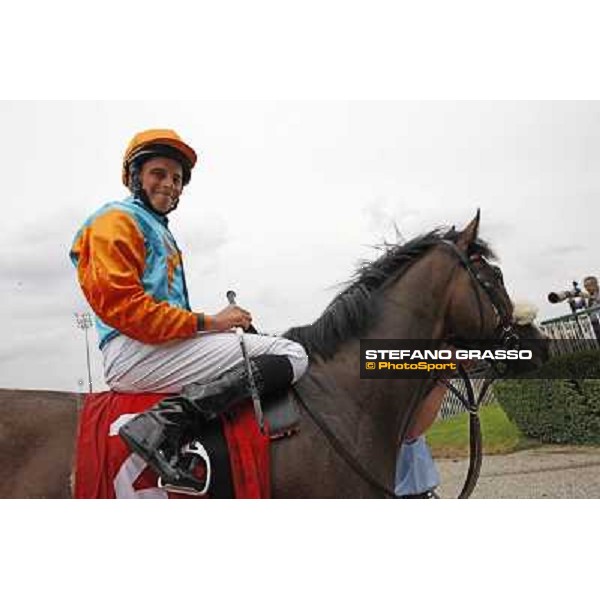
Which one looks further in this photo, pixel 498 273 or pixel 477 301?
pixel 498 273

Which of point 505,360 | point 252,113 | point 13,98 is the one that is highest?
point 13,98

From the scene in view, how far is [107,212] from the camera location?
2.53 m

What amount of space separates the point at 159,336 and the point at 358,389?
85 centimetres

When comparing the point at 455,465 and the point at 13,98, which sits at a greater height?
the point at 13,98

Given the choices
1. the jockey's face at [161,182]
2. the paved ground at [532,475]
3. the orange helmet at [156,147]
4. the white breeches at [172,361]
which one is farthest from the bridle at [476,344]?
the orange helmet at [156,147]

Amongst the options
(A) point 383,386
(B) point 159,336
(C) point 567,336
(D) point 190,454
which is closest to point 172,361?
(B) point 159,336

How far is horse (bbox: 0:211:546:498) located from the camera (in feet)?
7.66

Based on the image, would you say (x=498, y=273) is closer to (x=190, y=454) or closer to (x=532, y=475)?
(x=532, y=475)

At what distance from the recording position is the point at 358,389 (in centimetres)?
263

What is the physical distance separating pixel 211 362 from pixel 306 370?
40 cm

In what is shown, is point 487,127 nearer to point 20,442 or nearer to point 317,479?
point 317,479

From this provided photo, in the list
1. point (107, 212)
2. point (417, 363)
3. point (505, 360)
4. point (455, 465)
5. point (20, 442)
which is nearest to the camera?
point (20, 442)

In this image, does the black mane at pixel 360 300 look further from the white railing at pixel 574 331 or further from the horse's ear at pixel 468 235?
the white railing at pixel 574 331
